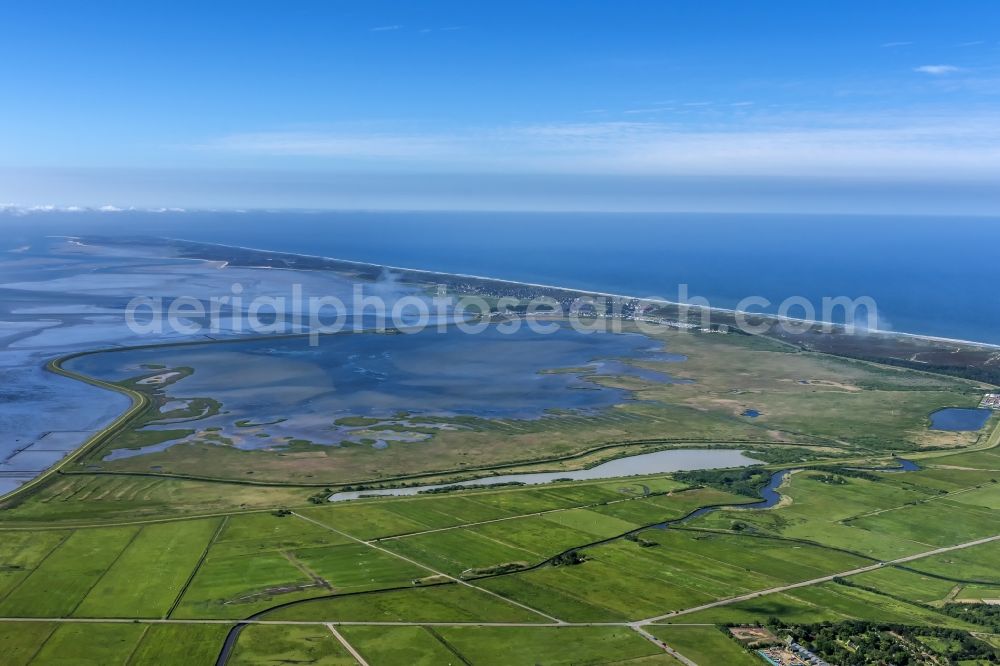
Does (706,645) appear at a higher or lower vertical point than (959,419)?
lower

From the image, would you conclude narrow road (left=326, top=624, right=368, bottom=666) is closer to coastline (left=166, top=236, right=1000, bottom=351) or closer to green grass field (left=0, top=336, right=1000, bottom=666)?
green grass field (left=0, top=336, right=1000, bottom=666)

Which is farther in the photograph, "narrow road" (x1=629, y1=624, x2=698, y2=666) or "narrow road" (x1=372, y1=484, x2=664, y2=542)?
"narrow road" (x1=372, y1=484, x2=664, y2=542)

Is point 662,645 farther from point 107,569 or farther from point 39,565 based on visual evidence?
point 39,565

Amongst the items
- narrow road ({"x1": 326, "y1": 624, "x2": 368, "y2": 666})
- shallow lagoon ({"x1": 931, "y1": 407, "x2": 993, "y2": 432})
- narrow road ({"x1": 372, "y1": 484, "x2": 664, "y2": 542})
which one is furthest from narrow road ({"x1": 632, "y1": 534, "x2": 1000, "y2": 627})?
shallow lagoon ({"x1": 931, "y1": 407, "x2": 993, "y2": 432})

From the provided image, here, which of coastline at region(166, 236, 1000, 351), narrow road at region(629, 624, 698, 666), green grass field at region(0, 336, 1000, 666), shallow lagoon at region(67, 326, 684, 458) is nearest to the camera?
narrow road at region(629, 624, 698, 666)

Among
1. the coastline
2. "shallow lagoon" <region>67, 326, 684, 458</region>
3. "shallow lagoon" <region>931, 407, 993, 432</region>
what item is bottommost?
"shallow lagoon" <region>931, 407, 993, 432</region>

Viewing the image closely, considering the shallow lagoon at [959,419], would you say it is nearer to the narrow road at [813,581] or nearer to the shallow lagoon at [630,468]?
the shallow lagoon at [630,468]

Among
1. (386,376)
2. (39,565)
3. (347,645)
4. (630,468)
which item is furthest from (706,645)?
(386,376)

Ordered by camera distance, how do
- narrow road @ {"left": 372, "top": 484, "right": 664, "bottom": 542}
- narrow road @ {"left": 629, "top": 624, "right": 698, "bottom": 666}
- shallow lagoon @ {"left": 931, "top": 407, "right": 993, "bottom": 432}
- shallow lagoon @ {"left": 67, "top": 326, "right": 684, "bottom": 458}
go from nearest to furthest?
narrow road @ {"left": 629, "top": 624, "right": 698, "bottom": 666} → narrow road @ {"left": 372, "top": 484, "right": 664, "bottom": 542} → shallow lagoon @ {"left": 67, "top": 326, "right": 684, "bottom": 458} → shallow lagoon @ {"left": 931, "top": 407, "right": 993, "bottom": 432}
